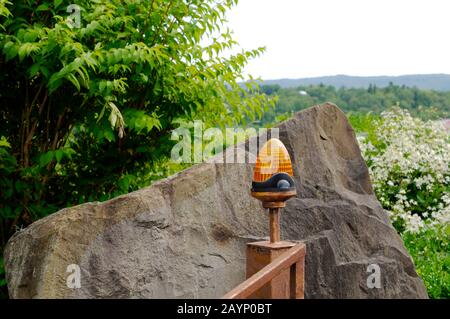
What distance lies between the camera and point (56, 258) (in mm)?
3250

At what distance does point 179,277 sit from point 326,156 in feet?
4.92

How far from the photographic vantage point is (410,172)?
310 inches

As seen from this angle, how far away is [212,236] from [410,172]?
5.02 metres

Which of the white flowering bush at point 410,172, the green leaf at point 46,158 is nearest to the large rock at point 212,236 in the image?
the green leaf at point 46,158

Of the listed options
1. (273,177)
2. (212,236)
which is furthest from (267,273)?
(212,236)

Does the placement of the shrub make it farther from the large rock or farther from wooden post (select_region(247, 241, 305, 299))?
wooden post (select_region(247, 241, 305, 299))

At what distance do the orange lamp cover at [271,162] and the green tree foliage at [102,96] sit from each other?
1243mm

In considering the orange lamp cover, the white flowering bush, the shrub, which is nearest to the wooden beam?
the orange lamp cover

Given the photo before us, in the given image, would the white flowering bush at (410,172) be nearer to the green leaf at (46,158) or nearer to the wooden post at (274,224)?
the wooden post at (274,224)

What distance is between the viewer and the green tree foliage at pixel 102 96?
3979 mm

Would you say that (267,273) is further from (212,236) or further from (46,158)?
(46,158)

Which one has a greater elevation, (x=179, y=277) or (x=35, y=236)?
(x=35, y=236)

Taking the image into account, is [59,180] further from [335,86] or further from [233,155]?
[335,86]
